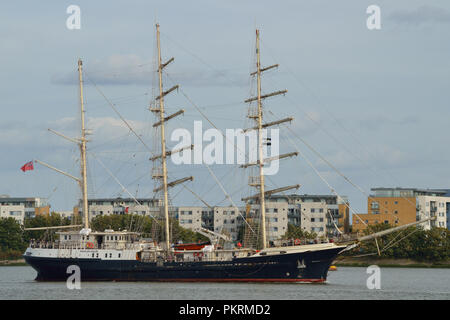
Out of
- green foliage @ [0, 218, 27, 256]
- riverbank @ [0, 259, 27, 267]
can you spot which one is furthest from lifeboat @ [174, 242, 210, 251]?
green foliage @ [0, 218, 27, 256]

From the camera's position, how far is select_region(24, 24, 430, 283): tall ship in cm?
9225

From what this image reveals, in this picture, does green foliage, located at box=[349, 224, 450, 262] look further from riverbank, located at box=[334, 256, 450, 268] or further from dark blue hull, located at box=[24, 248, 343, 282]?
dark blue hull, located at box=[24, 248, 343, 282]

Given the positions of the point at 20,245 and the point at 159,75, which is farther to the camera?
the point at 20,245

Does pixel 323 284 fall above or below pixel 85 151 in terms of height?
below

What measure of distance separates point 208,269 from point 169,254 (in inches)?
249

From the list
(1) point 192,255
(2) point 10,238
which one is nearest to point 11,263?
(2) point 10,238

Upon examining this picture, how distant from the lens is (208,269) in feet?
312

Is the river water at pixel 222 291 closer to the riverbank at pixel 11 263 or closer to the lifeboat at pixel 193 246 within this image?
the lifeboat at pixel 193 246

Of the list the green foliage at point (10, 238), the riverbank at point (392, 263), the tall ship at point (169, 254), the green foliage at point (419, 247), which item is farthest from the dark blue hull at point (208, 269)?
the green foliage at point (10, 238)

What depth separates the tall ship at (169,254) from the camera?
303 feet
